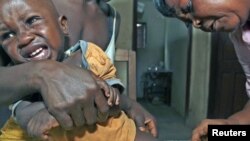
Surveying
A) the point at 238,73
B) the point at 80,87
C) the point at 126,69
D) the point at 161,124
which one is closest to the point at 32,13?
the point at 80,87

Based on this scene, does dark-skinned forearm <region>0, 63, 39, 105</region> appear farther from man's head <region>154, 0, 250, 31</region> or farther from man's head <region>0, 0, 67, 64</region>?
man's head <region>154, 0, 250, 31</region>

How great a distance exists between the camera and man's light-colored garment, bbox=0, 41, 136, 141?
2.26 ft

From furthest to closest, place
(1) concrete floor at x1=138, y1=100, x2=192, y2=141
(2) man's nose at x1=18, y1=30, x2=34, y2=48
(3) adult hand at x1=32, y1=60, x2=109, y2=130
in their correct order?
1. (1) concrete floor at x1=138, y1=100, x2=192, y2=141
2. (2) man's nose at x1=18, y1=30, x2=34, y2=48
3. (3) adult hand at x1=32, y1=60, x2=109, y2=130

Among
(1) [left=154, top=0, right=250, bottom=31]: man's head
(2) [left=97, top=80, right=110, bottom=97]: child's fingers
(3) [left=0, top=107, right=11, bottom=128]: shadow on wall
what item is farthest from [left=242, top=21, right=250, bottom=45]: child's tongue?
(3) [left=0, top=107, right=11, bottom=128]: shadow on wall

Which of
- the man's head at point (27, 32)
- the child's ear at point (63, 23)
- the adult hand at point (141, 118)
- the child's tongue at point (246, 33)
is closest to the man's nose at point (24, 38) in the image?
the man's head at point (27, 32)

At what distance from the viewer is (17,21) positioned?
2.50 feet

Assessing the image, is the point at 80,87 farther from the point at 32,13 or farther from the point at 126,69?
the point at 126,69

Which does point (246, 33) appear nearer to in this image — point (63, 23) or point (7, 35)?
point (63, 23)

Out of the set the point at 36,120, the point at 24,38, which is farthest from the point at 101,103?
the point at 24,38

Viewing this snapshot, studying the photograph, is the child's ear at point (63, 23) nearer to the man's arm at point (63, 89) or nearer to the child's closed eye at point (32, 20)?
the child's closed eye at point (32, 20)

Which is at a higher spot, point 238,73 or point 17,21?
point 17,21

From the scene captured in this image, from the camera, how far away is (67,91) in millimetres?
620

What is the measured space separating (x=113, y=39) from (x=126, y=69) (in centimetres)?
32

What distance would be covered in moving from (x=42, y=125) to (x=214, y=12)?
40 cm
